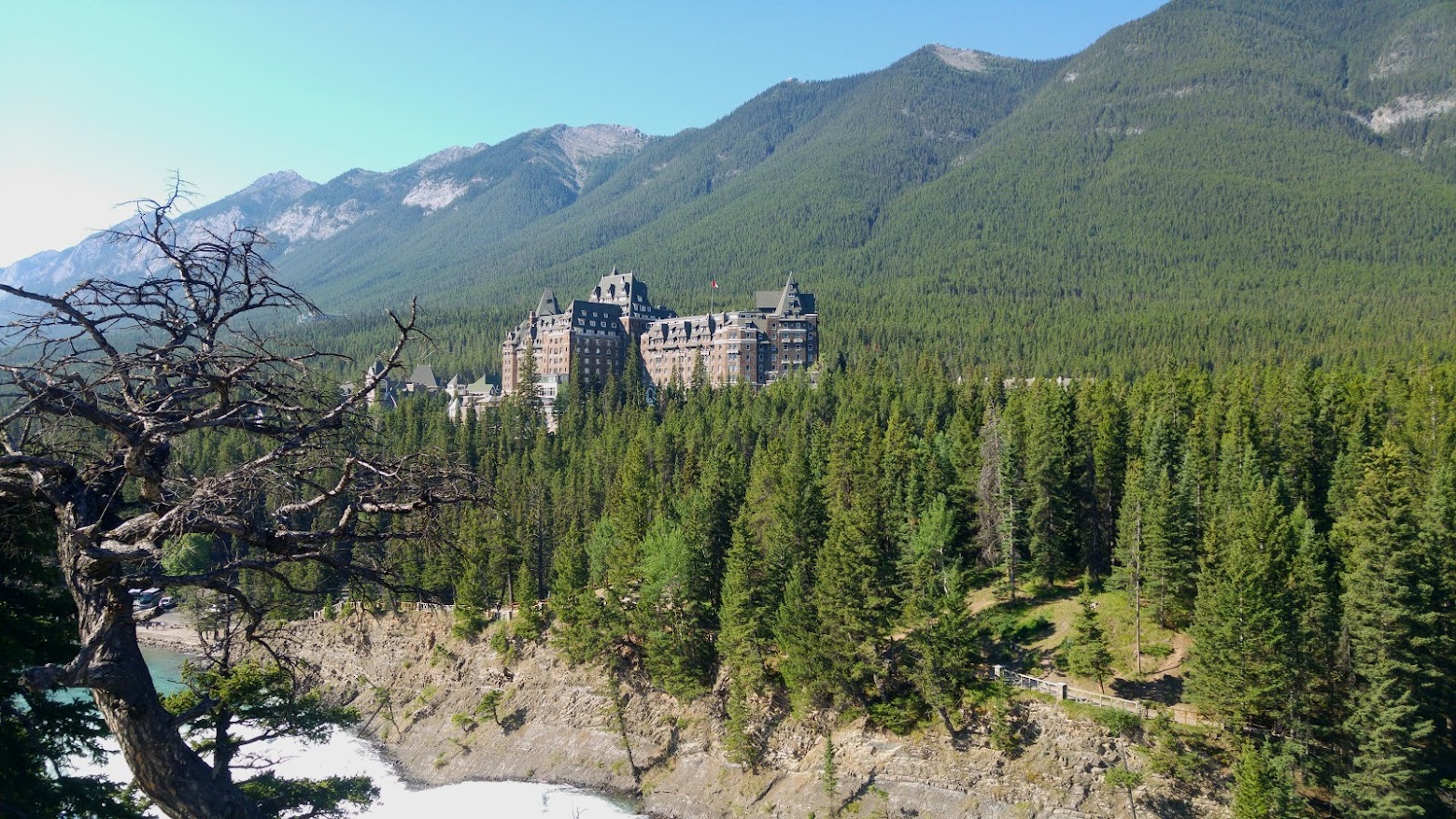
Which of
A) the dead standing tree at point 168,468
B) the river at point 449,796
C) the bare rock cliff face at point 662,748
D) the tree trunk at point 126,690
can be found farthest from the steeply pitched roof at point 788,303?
the tree trunk at point 126,690

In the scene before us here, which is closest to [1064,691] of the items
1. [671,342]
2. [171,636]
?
[171,636]

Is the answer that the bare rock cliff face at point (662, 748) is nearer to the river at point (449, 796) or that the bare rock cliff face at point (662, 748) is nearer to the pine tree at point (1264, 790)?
the river at point (449, 796)

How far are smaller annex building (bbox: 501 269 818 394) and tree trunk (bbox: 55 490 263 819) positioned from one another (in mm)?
114909

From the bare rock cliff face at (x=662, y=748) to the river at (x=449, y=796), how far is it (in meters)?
1.24

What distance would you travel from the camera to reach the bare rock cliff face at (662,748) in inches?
1506

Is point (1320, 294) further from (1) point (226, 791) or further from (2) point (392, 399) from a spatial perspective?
(1) point (226, 791)

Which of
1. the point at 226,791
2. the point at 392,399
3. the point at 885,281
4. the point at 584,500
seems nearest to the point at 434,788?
the point at 584,500

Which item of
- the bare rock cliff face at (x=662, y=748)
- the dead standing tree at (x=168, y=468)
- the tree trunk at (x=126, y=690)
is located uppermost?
the dead standing tree at (x=168, y=468)

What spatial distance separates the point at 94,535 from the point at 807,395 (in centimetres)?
8659

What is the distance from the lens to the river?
153 ft

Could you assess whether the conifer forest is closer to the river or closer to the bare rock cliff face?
the bare rock cliff face

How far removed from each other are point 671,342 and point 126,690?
12748 centimetres

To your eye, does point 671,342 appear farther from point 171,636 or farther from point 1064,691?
point 1064,691

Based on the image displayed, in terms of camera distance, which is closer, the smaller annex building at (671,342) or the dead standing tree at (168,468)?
the dead standing tree at (168,468)
